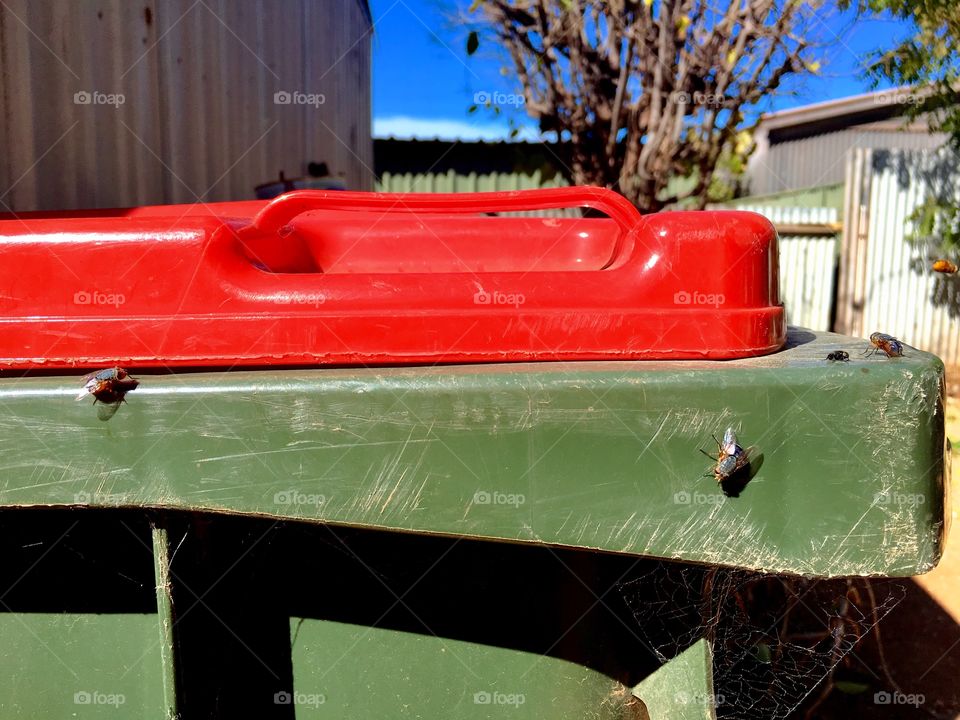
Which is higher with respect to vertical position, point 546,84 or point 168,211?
point 546,84

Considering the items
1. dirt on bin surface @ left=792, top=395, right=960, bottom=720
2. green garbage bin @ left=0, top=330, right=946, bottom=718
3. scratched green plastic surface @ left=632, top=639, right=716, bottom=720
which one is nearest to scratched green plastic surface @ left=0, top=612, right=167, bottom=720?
green garbage bin @ left=0, top=330, right=946, bottom=718

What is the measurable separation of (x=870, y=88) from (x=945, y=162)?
147 cm

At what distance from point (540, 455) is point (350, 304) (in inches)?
15.2

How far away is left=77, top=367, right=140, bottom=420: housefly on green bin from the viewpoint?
43.3 inches

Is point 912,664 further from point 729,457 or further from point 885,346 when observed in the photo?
point 729,457

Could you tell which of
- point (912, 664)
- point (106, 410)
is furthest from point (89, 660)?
point (912, 664)

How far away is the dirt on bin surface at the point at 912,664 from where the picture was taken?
2.41 metres

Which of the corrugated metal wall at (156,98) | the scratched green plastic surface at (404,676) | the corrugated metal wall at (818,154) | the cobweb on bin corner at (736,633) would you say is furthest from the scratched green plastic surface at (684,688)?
the corrugated metal wall at (818,154)

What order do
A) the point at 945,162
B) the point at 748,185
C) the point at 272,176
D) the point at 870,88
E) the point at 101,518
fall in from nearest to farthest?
the point at 101,518
the point at 272,176
the point at 870,88
the point at 945,162
the point at 748,185

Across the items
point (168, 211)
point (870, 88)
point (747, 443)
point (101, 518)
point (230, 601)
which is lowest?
point (230, 601)

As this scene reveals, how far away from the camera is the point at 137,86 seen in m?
2.83

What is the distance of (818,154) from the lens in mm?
14562

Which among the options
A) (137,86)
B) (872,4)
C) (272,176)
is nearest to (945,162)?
(872,4)

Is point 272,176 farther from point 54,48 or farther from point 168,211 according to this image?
point 168,211
